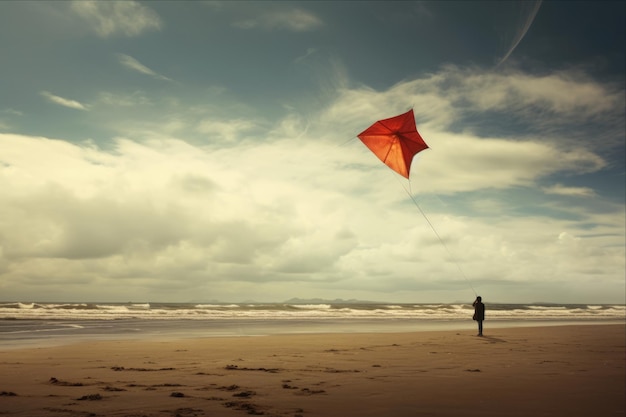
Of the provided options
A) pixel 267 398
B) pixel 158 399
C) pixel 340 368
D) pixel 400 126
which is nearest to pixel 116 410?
pixel 158 399

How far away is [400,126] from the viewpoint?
1328 centimetres

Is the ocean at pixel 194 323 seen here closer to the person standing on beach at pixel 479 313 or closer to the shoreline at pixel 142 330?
the shoreline at pixel 142 330

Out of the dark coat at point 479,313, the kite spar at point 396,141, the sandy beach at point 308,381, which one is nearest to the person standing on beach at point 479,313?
the dark coat at point 479,313

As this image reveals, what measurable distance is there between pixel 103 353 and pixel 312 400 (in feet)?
28.2

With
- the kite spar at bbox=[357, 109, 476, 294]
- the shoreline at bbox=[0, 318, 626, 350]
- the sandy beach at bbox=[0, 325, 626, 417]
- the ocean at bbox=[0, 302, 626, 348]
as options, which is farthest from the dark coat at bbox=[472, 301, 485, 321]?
the kite spar at bbox=[357, 109, 476, 294]

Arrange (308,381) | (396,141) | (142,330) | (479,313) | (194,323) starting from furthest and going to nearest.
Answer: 1. (194,323)
2. (142,330)
3. (479,313)
4. (396,141)
5. (308,381)

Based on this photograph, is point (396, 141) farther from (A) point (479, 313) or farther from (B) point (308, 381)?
(A) point (479, 313)

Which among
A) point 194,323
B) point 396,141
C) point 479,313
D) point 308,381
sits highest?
point 396,141

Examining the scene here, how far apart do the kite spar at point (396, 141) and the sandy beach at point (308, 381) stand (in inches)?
220

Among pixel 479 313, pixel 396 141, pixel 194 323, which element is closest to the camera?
pixel 396 141

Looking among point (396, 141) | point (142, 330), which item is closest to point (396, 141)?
point (396, 141)

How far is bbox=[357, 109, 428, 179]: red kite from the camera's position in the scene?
13.2 metres

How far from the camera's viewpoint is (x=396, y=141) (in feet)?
45.1

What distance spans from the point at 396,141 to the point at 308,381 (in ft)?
Answer: 24.3
